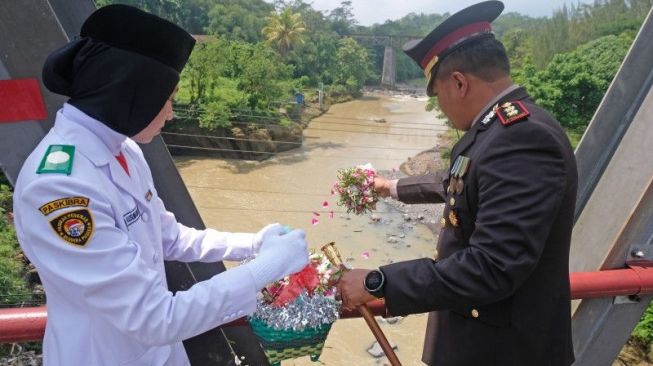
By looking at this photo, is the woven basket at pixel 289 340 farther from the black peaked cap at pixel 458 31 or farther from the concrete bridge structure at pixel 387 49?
the concrete bridge structure at pixel 387 49

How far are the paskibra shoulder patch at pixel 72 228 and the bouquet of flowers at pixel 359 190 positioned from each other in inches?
56.9

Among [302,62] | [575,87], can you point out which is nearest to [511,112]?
[575,87]

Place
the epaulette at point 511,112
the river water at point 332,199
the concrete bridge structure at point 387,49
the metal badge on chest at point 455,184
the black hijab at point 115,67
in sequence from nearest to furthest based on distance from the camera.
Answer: the black hijab at point 115,67 < the epaulette at point 511,112 < the metal badge on chest at point 455,184 < the river water at point 332,199 < the concrete bridge structure at point 387,49

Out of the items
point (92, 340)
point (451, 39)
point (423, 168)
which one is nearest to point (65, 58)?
point (92, 340)

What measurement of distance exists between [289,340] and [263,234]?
326 mm

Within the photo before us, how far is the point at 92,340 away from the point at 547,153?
4.31 feet

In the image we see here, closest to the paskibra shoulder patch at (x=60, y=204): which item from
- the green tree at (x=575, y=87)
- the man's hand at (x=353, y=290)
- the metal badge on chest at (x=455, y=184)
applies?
the man's hand at (x=353, y=290)

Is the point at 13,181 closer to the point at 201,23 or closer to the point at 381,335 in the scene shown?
the point at 381,335

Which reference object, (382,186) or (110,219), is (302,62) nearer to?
(382,186)

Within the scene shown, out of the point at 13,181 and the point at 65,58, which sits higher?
the point at 65,58

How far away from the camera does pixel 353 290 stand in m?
1.48

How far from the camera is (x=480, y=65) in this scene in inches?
60.8

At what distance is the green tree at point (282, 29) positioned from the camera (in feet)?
120

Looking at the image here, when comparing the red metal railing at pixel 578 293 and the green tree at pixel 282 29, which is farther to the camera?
the green tree at pixel 282 29
